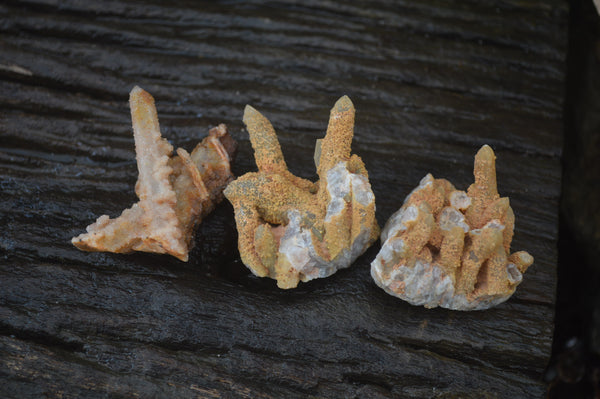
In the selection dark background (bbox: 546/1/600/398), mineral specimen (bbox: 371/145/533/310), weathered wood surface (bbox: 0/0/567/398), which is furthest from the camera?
dark background (bbox: 546/1/600/398)

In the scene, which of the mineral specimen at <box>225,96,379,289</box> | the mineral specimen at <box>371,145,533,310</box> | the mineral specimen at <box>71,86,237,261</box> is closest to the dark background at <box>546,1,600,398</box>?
the mineral specimen at <box>371,145,533,310</box>

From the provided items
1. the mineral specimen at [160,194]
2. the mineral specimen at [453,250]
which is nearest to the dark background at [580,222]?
the mineral specimen at [453,250]

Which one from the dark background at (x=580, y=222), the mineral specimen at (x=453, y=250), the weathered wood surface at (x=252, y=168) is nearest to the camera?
the mineral specimen at (x=453, y=250)

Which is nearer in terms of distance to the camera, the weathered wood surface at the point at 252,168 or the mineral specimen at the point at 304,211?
the mineral specimen at the point at 304,211

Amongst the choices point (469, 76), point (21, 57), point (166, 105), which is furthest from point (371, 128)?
point (21, 57)

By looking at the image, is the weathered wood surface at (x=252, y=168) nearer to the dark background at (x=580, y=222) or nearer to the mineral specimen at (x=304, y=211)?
the mineral specimen at (x=304, y=211)

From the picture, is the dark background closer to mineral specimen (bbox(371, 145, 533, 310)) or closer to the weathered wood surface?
the weathered wood surface
